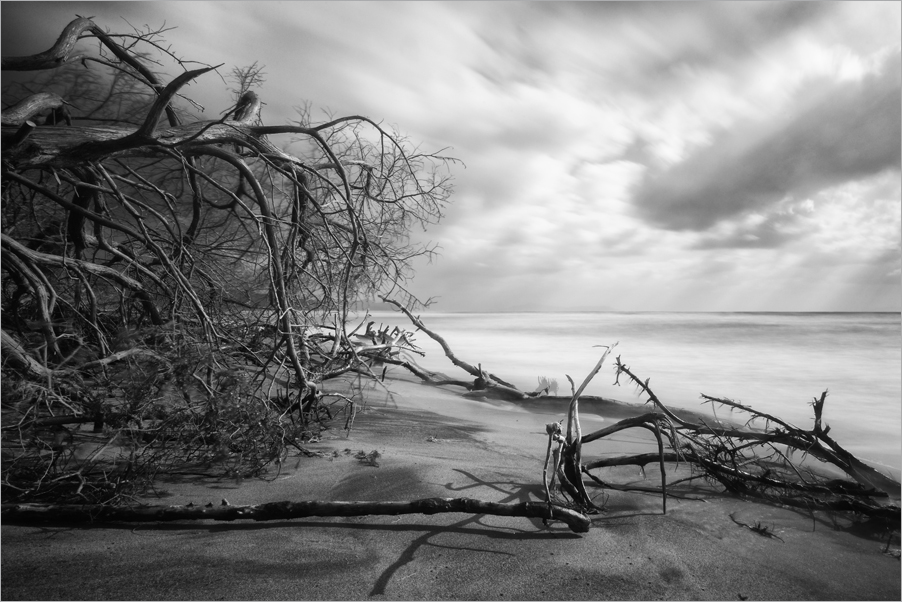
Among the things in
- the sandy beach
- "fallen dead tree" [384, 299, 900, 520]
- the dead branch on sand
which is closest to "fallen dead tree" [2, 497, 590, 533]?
the sandy beach

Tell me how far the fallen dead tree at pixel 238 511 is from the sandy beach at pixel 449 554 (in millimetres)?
42

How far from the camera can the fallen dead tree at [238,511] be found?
211 cm

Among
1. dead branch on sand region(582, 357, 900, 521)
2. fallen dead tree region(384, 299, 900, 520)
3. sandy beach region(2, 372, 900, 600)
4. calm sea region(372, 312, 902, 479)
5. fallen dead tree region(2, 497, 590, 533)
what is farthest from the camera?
calm sea region(372, 312, 902, 479)

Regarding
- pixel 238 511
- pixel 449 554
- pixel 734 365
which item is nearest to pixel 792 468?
pixel 449 554

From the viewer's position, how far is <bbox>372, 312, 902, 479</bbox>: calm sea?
16.6 feet

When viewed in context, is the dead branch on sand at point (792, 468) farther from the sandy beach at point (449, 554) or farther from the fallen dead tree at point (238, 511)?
the fallen dead tree at point (238, 511)

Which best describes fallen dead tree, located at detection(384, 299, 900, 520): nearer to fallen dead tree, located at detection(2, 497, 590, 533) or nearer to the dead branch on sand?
the dead branch on sand

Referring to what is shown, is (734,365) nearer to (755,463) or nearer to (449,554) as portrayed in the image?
(755,463)

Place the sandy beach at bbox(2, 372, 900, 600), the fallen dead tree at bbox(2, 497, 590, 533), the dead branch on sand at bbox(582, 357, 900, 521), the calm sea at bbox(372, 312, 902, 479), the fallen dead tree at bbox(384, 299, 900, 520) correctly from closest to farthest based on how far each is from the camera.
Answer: the sandy beach at bbox(2, 372, 900, 600) < the fallen dead tree at bbox(2, 497, 590, 533) < the fallen dead tree at bbox(384, 299, 900, 520) < the dead branch on sand at bbox(582, 357, 900, 521) < the calm sea at bbox(372, 312, 902, 479)

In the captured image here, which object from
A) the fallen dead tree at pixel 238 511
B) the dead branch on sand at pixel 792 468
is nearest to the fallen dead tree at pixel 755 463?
the dead branch on sand at pixel 792 468

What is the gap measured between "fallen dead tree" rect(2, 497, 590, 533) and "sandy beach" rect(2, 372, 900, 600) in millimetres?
42

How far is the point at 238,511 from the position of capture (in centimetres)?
211

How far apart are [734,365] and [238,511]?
8.62 meters

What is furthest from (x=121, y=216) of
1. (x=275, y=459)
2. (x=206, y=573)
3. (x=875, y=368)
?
(x=875, y=368)
